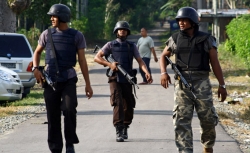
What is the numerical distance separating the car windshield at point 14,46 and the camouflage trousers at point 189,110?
381 inches

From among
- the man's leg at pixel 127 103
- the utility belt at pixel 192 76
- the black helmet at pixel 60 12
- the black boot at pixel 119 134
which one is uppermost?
the black helmet at pixel 60 12

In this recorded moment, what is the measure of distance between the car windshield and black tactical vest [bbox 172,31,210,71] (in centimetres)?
964

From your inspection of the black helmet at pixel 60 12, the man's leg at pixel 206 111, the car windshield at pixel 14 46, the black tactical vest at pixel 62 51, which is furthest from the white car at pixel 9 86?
the man's leg at pixel 206 111

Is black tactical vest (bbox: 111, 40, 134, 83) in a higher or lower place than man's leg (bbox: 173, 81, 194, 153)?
higher

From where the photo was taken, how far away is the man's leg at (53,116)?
855 centimetres

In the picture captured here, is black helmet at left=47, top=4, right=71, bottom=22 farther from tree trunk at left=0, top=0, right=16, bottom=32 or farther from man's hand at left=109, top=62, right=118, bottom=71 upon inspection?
tree trunk at left=0, top=0, right=16, bottom=32

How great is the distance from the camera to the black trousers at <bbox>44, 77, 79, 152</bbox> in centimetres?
846

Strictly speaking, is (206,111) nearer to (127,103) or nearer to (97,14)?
(127,103)

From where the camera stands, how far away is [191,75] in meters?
8.42

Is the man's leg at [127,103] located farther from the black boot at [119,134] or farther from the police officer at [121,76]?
the black boot at [119,134]

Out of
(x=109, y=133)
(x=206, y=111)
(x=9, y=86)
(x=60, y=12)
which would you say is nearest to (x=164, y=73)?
(x=206, y=111)

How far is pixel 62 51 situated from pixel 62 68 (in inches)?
8.2

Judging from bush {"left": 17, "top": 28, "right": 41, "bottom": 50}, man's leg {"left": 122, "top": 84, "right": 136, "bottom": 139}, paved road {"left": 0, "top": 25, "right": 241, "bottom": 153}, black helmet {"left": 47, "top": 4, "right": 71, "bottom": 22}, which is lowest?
bush {"left": 17, "top": 28, "right": 41, "bottom": 50}

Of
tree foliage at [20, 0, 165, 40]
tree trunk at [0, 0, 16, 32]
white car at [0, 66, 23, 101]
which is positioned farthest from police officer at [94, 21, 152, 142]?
tree foliage at [20, 0, 165, 40]
